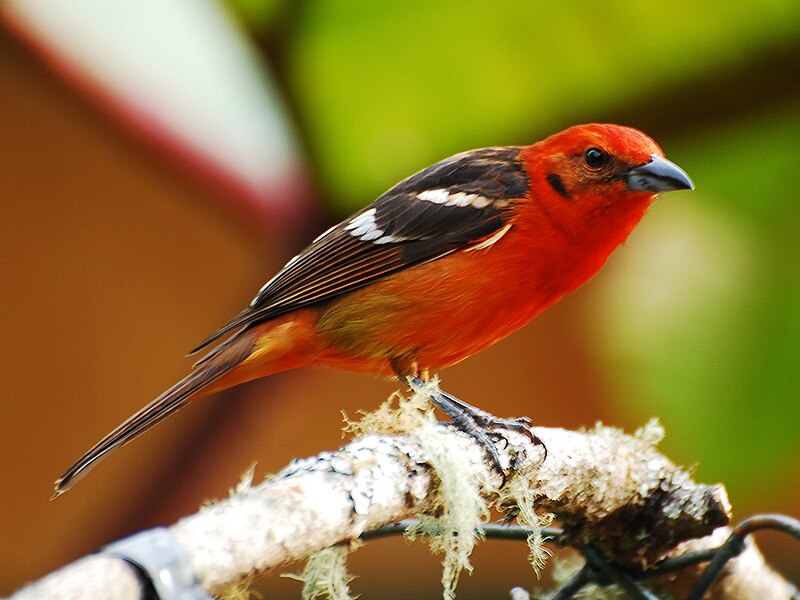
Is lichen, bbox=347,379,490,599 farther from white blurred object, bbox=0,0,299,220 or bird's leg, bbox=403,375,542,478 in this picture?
white blurred object, bbox=0,0,299,220

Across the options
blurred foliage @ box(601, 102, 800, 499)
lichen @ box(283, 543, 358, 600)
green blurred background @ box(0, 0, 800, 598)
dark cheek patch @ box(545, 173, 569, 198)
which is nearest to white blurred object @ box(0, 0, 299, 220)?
green blurred background @ box(0, 0, 800, 598)

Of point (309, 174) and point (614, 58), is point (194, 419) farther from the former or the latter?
point (614, 58)

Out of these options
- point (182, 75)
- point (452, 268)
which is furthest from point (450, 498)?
point (182, 75)

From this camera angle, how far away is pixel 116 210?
15.4 feet

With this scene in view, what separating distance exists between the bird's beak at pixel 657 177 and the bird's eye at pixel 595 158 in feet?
0.26

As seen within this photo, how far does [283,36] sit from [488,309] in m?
1.26

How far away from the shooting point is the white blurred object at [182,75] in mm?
3371

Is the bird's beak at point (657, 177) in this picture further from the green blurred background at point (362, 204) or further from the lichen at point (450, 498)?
the lichen at point (450, 498)

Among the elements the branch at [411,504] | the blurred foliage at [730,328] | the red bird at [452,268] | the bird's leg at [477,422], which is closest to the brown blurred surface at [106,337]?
the blurred foliage at [730,328]

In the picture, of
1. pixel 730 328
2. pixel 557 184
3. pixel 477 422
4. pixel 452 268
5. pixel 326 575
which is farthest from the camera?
pixel 730 328

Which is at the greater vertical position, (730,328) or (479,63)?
(479,63)

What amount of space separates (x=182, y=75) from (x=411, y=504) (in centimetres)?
249

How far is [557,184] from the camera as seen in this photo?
3145mm

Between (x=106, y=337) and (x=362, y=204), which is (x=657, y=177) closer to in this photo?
(x=362, y=204)
